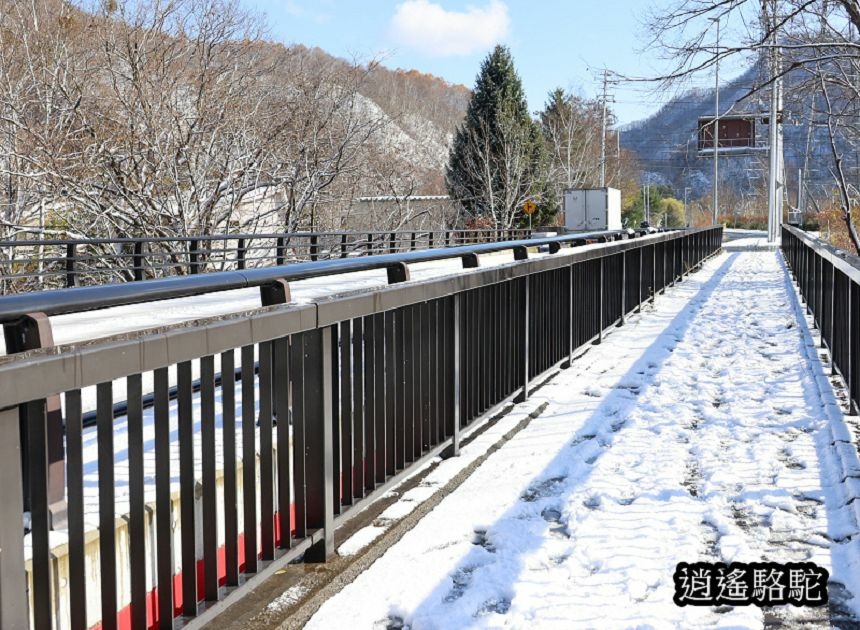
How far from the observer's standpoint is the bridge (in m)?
2.42

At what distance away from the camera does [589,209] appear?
4669 cm

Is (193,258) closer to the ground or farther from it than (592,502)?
farther from it

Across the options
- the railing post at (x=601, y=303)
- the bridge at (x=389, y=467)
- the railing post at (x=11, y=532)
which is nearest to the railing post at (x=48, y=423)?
the bridge at (x=389, y=467)

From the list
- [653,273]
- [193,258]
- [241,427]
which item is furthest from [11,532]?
[193,258]

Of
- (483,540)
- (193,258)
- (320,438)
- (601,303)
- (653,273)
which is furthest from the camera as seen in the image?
(193,258)

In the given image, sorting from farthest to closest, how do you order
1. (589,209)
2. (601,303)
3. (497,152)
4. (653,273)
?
1. (497,152)
2. (589,209)
3. (653,273)
4. (601,303)

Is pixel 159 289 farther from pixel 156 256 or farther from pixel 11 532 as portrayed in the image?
pixel 156 256

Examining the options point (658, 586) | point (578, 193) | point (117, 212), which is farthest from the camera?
point (578, 193)

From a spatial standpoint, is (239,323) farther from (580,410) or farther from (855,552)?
(580,410)

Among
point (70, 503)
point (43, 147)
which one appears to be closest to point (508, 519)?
point (70, 503)

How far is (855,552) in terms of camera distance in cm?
393

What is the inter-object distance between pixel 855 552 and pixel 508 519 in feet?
5.04

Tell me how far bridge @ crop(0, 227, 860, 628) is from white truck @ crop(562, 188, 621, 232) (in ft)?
129

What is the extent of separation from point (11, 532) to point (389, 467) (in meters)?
2.61
